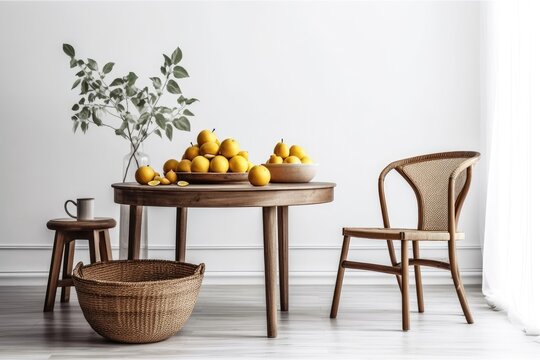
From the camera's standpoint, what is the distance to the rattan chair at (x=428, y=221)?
270cm

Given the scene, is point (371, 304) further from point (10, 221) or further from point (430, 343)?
point (10, 221)

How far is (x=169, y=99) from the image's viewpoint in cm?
383

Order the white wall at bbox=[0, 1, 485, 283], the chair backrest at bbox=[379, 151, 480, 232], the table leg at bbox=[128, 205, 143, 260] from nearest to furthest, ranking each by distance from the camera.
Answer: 1. the table leg at bbox=[128, 205, 143, 260]
2. the chair backrest at bbox=[379, 151, 480, 232]
3. the white wall at bbox=[0, 1, 485, 283]

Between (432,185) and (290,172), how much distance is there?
83cm

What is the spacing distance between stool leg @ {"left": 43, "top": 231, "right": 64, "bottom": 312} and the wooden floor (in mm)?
53

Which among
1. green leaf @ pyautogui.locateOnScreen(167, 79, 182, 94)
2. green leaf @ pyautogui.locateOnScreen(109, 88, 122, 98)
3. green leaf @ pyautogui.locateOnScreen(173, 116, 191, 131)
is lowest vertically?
green leaf @ pyautogui.locateOnScreen(173, 116, 191, 131)

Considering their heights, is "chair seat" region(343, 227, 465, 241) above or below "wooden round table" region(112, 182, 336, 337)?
below

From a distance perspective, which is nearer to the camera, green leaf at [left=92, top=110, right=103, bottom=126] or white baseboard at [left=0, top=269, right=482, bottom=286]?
green leaf at [left=92, top=110, right=103, bottom=126]

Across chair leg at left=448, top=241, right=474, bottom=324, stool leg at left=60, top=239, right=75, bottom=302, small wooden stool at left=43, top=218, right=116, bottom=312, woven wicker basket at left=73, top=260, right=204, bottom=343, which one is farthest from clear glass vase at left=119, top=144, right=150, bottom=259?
chair leg at left=448, top=241, right=474, bottom=324

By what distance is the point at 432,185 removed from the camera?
3.12m

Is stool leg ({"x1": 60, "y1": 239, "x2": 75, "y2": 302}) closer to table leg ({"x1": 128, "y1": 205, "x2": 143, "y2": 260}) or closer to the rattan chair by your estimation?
table leg ({"x1": 128, "y1": 205, "x2": 143, "y2": 260})

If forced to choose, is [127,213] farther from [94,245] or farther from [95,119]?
[95,119]

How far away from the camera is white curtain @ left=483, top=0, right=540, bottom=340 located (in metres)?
2.69

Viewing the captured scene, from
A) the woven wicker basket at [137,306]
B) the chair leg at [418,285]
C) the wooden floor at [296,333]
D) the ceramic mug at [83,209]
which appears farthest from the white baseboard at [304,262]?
the woven wicker basket at [137,306]
